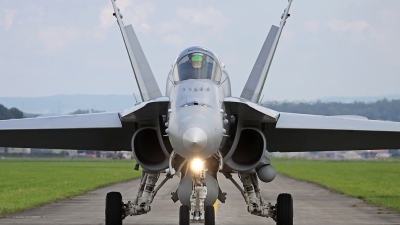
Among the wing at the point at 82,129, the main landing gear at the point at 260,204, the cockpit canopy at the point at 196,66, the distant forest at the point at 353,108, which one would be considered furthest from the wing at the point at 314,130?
the distant forest at the point at 353,108

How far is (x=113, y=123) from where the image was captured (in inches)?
419

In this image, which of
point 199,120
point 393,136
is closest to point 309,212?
point 393,136

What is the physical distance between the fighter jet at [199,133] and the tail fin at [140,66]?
0.02 metres

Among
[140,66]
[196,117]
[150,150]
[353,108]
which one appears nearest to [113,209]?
[150,150]

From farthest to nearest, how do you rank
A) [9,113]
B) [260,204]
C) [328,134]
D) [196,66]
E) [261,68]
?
[9,113] → [261,68] → [328,134] → [260,204] → [196,66]

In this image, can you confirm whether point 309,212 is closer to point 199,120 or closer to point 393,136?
point 393,136

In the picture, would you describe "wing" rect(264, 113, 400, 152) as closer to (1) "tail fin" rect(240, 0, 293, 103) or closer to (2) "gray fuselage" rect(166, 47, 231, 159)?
(1) "tail fin" rect(240, 0, 293, 103)

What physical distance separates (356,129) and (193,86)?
9.50 ft

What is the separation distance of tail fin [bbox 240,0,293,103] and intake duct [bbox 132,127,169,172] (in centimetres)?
244

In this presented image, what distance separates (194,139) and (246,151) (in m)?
3.02

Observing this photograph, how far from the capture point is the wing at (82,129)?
9977 millimetres

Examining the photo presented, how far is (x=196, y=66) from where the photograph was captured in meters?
9.69

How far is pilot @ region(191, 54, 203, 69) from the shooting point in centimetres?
970

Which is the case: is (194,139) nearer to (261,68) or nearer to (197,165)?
(197,165)
